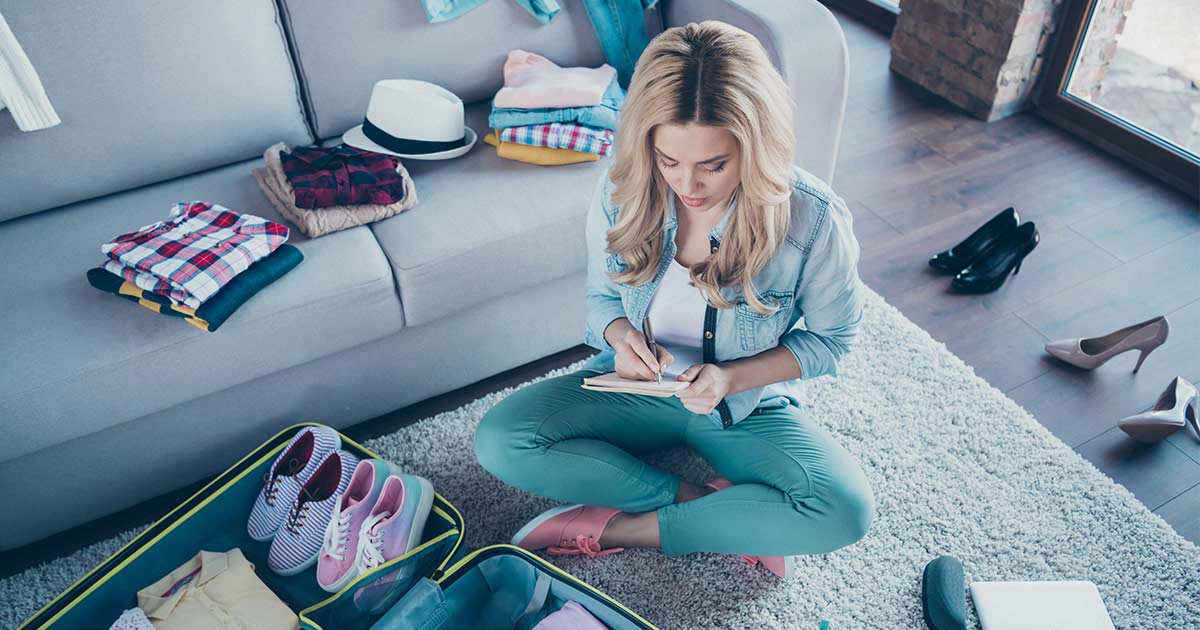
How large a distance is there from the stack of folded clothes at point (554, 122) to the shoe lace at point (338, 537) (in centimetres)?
82

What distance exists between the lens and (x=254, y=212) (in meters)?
1.71

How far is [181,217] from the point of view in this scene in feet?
5.27

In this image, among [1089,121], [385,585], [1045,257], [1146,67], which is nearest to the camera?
[385,585]

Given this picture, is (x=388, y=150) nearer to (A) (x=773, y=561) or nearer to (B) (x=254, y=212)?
(B) (x=254, y=212)

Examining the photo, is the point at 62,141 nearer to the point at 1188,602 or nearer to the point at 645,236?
the point at 645,236

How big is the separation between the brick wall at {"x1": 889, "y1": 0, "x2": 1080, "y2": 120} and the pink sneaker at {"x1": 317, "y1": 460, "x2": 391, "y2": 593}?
7.56ft

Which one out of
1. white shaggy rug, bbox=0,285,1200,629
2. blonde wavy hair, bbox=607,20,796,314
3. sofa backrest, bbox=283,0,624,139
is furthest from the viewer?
sofa backrest, bbox=283,0,624,139

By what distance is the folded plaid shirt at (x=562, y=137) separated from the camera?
5.83ft

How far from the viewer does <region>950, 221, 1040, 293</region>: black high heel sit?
85.2 inches

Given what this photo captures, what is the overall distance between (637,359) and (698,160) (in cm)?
39

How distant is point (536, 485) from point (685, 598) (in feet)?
1.10

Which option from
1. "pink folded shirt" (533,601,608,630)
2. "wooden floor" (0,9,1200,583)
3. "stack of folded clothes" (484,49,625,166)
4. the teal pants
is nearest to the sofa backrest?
"stack of folded clothes" (484,49,625,166)

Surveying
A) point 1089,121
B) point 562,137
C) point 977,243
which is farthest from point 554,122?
point 1089,121

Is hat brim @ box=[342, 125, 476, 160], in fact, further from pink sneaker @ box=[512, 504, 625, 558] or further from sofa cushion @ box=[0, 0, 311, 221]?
pink sneaker @ box=[512, 504, 625, 558]
